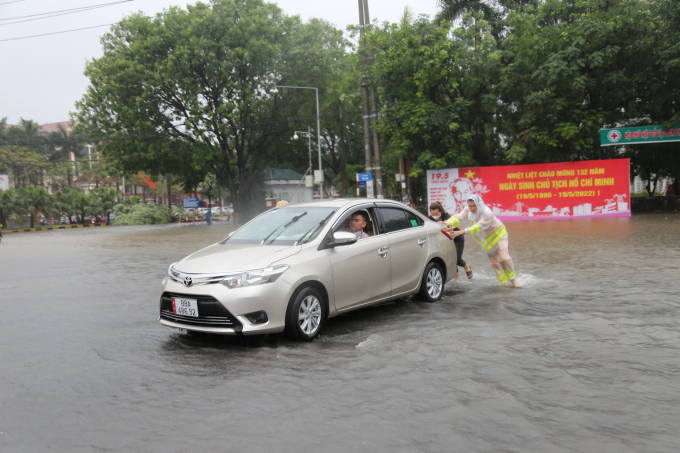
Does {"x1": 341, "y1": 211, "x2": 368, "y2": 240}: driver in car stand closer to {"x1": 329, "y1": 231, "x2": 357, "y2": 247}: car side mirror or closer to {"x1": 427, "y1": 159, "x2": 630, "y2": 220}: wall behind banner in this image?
{"x1": 329, "y1": 231, "x2": 357, "y2": 247}: car side mirror

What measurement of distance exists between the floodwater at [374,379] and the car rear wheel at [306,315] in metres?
0.13

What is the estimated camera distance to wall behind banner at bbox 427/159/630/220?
86.3ft

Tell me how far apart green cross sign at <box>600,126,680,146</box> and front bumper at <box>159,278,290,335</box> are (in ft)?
81.3

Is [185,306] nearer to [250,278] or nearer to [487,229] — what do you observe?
[250,278]

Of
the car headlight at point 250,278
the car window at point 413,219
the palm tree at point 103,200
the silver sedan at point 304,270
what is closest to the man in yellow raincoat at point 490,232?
the car window at point 413,219

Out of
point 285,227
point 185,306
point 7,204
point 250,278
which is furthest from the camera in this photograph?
point 7,204

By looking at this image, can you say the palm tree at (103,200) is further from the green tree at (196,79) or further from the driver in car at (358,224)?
the driver in car at (358,224)

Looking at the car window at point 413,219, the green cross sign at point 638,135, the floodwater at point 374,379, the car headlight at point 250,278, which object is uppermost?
the green cross sign at point 638,135

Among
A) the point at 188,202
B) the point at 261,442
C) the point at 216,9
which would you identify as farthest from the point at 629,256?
the point at 188,202

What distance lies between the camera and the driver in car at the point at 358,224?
700 cm

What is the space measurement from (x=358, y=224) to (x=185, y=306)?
2.37 m

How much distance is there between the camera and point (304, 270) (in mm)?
5777

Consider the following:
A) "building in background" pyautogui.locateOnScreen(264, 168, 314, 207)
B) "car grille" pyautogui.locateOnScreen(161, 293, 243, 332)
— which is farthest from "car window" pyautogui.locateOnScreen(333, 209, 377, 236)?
"building in background" pyautogui.locateOnScreen(264, 168, 314, 207)

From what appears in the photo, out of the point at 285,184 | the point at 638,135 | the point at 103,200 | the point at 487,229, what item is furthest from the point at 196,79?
the point at 285,184
